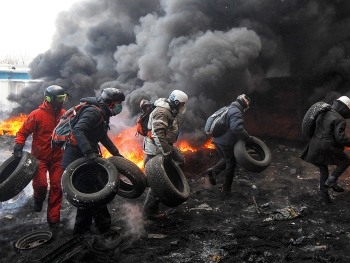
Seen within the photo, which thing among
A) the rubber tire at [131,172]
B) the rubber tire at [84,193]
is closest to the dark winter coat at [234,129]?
the rubber tire at [131,172]

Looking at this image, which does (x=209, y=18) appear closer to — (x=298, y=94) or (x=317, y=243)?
(x=298, y=94)

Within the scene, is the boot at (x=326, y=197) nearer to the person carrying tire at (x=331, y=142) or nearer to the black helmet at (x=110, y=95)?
the person carrying tire at (x=331, y=142)

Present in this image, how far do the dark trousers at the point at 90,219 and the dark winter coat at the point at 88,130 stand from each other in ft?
2.46

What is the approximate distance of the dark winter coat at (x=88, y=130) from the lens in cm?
426

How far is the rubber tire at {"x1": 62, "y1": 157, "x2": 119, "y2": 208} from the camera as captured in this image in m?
4.11

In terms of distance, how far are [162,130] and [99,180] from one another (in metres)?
1.20

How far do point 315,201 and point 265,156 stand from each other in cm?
123

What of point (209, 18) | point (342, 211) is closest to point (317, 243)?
point (342, 211)

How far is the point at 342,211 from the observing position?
5.54 metres

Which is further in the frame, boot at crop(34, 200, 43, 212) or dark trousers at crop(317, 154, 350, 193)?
dark trousers at crop(317, 154, 350, 193)

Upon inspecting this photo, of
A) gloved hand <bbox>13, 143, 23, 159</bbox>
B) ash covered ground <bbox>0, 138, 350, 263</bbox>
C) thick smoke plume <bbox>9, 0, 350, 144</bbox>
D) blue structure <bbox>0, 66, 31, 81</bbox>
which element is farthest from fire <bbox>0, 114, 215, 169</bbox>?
blue structure <bbox>0, 66, 31, 81</bbox>

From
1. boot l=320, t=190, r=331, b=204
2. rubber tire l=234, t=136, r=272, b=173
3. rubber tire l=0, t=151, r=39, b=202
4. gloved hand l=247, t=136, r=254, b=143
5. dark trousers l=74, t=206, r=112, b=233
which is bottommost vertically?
dark trousers l=74, t=206, r=112, b=233

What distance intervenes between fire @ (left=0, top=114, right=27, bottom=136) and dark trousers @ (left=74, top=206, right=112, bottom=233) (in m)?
10.2

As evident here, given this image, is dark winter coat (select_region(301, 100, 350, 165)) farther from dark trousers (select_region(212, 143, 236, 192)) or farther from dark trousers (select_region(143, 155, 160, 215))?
dark trousers (select_region(143, 155, 160, 215))
